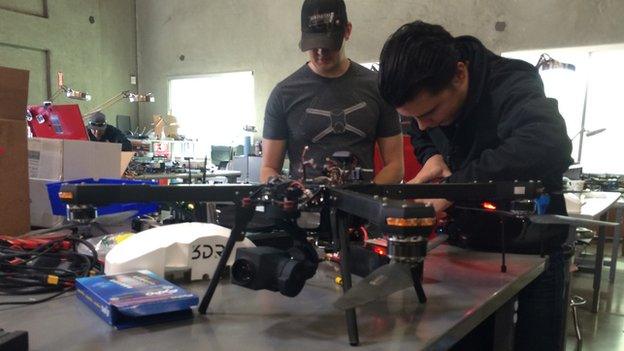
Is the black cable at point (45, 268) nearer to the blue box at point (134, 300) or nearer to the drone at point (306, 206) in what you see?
the blue box at point (134, 300)

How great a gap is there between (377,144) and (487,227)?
24.6 inches

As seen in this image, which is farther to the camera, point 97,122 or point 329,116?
point 97,122

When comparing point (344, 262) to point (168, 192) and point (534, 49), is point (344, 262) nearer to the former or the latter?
point (168, 192)

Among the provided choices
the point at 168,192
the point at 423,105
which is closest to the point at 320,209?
the point at 168,192

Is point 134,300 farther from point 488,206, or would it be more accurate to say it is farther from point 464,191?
point 488,206

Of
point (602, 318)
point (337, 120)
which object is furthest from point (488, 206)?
point (602, 318)

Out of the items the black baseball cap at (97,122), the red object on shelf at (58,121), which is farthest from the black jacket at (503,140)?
the black baseball cap at (97,122)

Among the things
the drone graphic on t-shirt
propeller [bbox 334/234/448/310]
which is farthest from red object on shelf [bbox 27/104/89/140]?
propeller [bbox 334/234/448/310]

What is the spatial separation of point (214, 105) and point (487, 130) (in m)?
6.64

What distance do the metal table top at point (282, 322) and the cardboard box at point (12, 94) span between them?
2.78ft

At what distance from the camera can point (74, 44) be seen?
21.9 ft

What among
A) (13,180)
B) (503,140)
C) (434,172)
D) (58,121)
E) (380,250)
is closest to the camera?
(380,250)

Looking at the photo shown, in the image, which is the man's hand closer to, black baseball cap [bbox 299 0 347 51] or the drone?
the drone

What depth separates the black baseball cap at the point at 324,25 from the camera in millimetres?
1402
